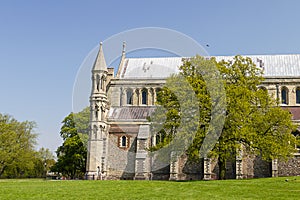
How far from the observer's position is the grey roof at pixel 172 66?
48.6m

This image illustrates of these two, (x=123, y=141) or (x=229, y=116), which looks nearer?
(x=229, y=116)

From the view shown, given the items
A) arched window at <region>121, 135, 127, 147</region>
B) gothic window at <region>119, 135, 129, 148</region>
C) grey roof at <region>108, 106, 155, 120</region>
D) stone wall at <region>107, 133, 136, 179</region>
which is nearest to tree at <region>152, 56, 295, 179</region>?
stone wall at <region>107, 133, 136, 179</region>

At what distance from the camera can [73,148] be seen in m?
43.3

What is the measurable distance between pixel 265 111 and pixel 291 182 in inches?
244

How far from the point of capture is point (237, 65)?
2764 cm

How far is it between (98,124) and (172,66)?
16010 millimetres

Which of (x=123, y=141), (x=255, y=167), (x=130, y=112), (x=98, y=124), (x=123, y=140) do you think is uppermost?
(x=130, y=112)

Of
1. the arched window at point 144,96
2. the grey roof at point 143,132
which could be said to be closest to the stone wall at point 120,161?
the grey roof at point 143,132

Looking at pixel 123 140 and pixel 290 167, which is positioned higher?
pixel 123 140

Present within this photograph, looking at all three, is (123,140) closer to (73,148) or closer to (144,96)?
(73,148)

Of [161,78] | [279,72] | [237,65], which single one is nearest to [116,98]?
[161,78]

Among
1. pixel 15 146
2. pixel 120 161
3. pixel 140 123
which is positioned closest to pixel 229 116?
pixel 120 161

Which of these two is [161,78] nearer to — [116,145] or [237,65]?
[116,145]

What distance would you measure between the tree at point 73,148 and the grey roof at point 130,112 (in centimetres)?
328
